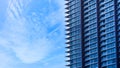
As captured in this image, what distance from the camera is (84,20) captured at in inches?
6324

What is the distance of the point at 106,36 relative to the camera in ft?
474

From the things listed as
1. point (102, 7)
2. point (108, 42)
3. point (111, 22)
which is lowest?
point (108, 42)

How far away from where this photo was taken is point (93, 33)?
151125 millimetres

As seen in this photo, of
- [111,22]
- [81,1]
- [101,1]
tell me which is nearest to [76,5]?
[81,1]

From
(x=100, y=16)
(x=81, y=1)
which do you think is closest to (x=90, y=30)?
(x=100, y=16)

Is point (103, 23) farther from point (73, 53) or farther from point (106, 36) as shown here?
point (73, 53)

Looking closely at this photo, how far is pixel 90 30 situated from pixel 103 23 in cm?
841

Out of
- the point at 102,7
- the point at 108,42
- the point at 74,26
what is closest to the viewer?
the point at 108,42

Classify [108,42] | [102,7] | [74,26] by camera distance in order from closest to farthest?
[108,42] → [102,7] → [74,26]

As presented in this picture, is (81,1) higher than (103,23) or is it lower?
higher

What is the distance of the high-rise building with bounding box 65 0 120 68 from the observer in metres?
141

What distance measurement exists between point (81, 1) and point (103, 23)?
22.8 metres

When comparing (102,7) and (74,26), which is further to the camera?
(74,26)

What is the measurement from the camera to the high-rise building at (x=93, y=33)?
141125 mm
